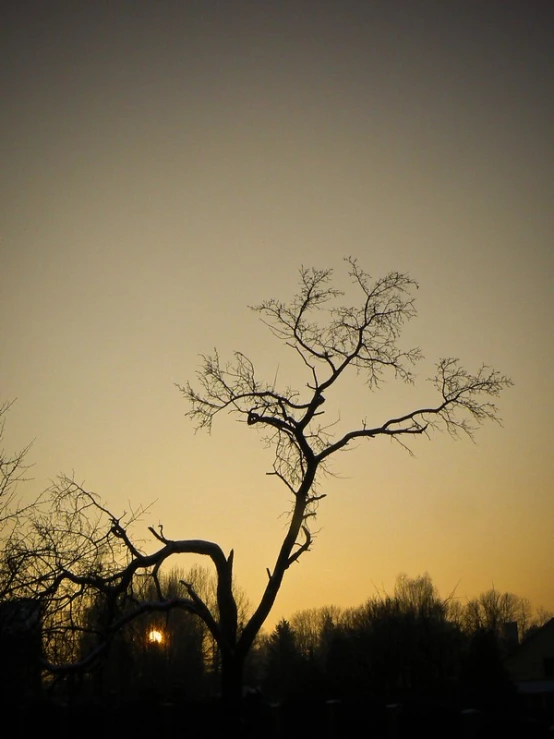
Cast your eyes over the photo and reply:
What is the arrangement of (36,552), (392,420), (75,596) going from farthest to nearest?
1. (392,420)
2. (75,596)
3. (36,552)

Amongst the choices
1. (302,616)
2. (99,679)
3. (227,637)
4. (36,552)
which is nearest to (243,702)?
(227,637)

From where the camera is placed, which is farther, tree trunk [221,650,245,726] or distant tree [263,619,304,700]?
distant tree [263,619,304,700]

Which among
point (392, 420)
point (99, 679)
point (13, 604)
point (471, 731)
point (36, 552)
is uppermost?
point (392, 420)

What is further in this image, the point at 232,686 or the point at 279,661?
the point at 279,661

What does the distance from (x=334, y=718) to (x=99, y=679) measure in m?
5.39

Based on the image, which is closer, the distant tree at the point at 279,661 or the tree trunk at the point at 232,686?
the tree trunk at the point at 232,686

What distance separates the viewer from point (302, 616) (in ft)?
348

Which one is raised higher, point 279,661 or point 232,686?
point 279,661

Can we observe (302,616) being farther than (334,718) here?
Yes

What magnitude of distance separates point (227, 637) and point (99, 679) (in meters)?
3.04

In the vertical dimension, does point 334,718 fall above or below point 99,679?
below

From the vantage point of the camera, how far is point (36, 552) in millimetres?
14281

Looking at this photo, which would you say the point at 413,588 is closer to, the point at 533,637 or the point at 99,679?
the point at 533,637

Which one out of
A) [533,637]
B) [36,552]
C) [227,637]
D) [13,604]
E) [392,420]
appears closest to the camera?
[13,604]
